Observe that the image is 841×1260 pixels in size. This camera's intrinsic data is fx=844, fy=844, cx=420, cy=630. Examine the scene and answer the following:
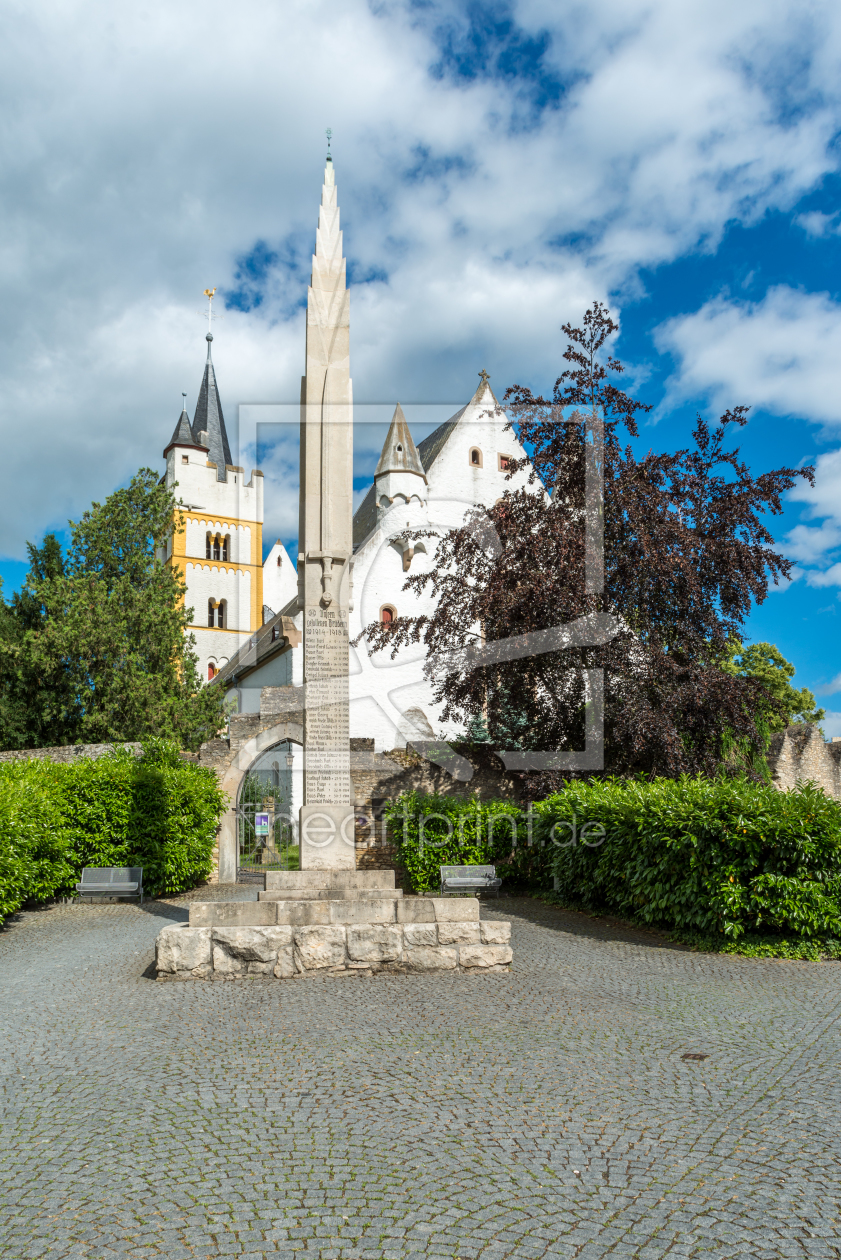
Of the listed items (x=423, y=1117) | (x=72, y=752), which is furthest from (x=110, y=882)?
A: (x=423, y=1117)

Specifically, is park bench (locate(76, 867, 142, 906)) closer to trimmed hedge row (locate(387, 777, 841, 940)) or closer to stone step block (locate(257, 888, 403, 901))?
stone step block (locate(257, 888, 403, 901))

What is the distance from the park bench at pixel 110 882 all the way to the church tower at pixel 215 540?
28.4 m

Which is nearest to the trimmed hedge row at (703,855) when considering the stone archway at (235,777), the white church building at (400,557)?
the stone archway at (235,777)

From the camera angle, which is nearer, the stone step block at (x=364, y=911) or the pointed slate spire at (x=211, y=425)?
the stone step block at (x=364, y=911)

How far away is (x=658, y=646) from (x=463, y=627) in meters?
2.95

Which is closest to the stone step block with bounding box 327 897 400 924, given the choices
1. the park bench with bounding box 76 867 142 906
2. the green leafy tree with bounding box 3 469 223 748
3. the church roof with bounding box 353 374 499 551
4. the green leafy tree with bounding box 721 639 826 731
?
the park bench with bounding box 76 867 142 906

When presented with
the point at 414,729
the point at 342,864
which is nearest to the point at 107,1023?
the point at 342,864

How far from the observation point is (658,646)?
12.6 m

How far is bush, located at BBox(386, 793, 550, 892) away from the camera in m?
12.6

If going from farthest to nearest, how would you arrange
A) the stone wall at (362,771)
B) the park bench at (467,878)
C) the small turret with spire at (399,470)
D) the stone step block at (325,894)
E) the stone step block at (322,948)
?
the small turret with spire at (399,470) → the stone wall at (362,771) → the park bench at (467,878) → the stone step block at (325,894) → the stone step block at (322,948)

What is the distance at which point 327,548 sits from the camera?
8.63 meters

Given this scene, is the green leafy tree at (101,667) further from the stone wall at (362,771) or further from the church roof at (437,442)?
the church roof at (437,442)

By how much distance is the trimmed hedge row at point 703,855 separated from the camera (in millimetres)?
7422

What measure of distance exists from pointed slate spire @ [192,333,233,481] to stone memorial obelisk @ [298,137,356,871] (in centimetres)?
3588
